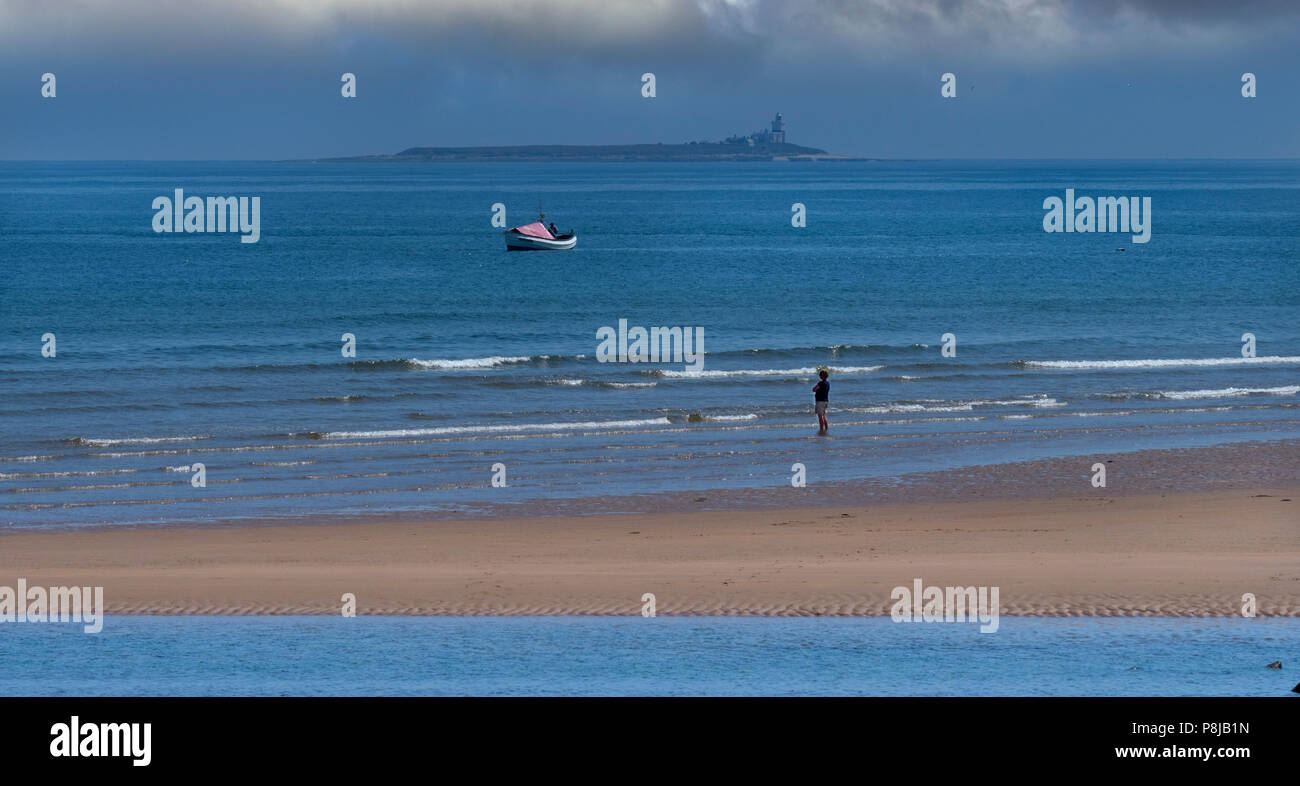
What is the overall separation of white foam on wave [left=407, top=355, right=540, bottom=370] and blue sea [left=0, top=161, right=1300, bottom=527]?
0.52 feet

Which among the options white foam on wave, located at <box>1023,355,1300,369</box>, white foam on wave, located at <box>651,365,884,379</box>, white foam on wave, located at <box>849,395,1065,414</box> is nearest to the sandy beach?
white foam on wave, located at <box>849,395,1065,414</box>

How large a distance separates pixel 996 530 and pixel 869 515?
2.00 m

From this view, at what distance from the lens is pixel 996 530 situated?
1838cm

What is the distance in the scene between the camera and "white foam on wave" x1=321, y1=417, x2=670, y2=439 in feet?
89.7

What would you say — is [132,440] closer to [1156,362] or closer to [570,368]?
[570,368]

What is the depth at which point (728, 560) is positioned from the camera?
16.2 metres

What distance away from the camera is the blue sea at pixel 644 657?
29.8ft

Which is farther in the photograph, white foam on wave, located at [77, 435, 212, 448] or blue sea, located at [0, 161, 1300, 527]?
white foam on wave, located at [77, 435, 212, 448]

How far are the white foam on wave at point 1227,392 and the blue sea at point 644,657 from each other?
2255 centimetres

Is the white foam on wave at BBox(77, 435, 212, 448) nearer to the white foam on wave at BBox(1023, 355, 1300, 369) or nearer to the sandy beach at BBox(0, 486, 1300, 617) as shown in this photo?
the sandy beach at BBox(0, 486, 1300, 617)

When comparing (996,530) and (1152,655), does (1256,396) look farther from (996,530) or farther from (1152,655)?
(1152,655)
